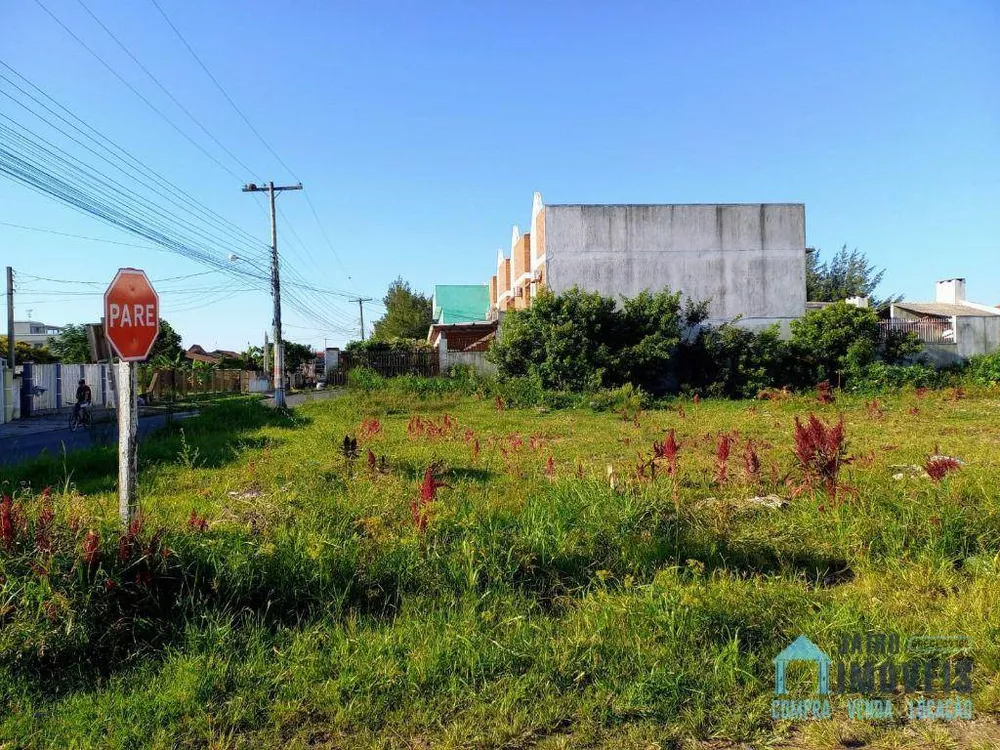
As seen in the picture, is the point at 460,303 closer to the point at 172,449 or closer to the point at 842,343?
the point at 842,343

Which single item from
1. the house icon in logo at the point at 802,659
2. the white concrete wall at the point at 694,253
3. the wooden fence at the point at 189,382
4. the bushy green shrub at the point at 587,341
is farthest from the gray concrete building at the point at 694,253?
the house icon in logo at the point at 802,659

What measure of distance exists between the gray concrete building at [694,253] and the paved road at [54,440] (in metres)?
14.9

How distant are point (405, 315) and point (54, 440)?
4102cm

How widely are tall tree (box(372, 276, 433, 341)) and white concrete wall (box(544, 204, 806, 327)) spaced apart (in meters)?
32.2

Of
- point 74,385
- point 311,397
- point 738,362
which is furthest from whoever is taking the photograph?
point 74,385

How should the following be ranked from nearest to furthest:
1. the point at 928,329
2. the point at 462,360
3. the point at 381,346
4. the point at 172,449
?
the point at 172,449 → the point at 928,329 → the point at 462,360 → the point at 381,346

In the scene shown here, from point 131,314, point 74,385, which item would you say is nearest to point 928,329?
point 131,314

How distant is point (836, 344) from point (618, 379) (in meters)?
7.48

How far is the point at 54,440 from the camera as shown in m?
15.3

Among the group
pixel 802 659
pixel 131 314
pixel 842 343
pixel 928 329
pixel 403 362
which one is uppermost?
pixel 928 329

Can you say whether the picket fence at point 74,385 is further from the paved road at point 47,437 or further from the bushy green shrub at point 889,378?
the bushy green shrub at point 889,378

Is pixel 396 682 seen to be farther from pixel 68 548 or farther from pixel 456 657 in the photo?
pixel 68 548

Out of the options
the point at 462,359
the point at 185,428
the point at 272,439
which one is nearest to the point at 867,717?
the point at 272,439

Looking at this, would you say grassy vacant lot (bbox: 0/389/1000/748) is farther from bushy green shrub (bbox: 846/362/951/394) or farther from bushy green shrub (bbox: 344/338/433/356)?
bushy green shrub (bbox: 344/338/433/356)
